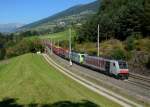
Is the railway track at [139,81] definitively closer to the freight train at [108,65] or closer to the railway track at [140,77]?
the railway track at [140,77]

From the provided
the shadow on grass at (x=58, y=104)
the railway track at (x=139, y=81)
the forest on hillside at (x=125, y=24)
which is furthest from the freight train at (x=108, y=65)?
the forest on hillside at (x=125, y=24)

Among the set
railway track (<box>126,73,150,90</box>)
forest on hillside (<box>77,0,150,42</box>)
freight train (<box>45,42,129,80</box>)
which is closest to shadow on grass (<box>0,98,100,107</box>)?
railway track (<box>126,73,150,90</box>)

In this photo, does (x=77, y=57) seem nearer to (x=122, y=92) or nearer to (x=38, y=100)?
(x=122, y=92)

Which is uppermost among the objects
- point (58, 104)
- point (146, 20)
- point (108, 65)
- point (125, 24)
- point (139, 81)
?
point (146, 20)

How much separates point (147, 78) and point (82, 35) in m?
85.6

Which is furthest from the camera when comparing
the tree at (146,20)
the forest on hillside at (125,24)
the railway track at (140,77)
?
the forest on hillside at (125,24)

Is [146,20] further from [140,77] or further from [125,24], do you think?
[140,77]

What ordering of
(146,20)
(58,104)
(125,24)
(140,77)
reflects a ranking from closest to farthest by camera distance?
(58,104) < (140,77) < (146,20) < (125,24)

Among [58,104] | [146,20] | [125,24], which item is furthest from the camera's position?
[125,24]

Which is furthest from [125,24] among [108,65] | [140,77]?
[140,77]

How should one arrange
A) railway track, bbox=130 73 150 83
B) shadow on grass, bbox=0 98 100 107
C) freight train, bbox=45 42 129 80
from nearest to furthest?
1. shadow on grass, bbox=0 98 100 107
2. railway track, bbox=130 73 150 83
3. freight train, bbox=45 42 129 80

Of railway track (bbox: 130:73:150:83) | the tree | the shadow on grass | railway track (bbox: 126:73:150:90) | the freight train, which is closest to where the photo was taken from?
the shadow on grass

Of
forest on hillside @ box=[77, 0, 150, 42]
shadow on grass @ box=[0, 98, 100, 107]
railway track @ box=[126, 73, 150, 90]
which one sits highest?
forest on hillside @ box=[77, 0, 150, 42]

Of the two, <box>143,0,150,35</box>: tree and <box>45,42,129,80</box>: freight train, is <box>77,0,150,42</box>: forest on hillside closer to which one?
<box>143,0,150,35</box>: tree
